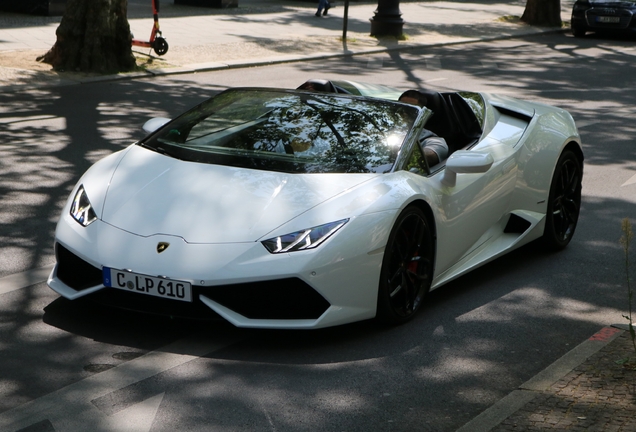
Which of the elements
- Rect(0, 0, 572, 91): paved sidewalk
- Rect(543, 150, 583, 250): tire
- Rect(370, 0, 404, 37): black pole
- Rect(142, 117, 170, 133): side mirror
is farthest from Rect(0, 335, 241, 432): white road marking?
Rect(370, 0, 404, 37): black pole

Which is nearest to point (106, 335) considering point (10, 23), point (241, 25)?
point (10, 23)

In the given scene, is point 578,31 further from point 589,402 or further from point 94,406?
point 94,406

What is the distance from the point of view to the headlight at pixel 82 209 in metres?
5.25

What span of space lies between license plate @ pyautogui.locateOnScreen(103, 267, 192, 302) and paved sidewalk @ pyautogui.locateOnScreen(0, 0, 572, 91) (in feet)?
34.1

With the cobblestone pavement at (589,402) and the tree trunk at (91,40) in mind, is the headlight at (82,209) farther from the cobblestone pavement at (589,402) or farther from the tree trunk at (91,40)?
the tree trunk at (91,40)

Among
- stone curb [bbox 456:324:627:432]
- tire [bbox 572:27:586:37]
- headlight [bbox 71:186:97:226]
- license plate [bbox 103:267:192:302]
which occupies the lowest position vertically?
tire [bbox 572:27:586:37]

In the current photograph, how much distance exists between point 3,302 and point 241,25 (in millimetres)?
19687

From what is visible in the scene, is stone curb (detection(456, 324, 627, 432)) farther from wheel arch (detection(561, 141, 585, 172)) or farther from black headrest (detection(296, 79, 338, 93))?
black headrest (detection(296, 79, 338, 93))

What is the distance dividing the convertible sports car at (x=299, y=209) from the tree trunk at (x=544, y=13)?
2320cm

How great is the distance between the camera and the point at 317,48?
20984 mm

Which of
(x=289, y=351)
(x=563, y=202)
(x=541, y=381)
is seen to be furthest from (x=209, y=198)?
(x=563, y=202)

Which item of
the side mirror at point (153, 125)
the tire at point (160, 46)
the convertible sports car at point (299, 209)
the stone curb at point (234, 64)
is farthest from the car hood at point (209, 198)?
the tire at point (160, 46)

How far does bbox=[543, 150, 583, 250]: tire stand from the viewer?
23.2 ft

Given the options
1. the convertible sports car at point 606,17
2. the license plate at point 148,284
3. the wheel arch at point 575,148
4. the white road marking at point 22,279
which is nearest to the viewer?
the license plate at point 148,284
